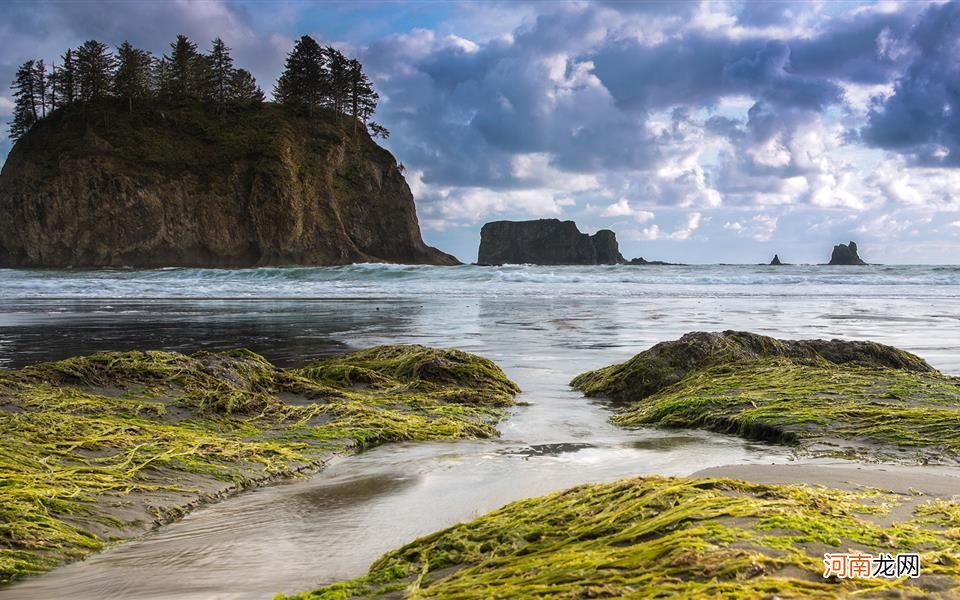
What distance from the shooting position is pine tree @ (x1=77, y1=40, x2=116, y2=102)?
5800cm

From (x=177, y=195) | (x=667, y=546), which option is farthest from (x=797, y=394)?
(x=177, y=195)

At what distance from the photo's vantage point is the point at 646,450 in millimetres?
4848

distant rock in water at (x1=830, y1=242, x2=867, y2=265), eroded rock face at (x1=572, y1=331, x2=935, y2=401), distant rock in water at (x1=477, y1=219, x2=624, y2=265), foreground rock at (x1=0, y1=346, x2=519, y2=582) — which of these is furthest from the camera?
distant rock in water at (x1=477, y1=219, x2=624, y2=265)

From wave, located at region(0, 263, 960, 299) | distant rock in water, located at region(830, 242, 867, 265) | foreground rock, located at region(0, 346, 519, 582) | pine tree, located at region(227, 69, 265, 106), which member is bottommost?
foreground rock, located at region(0, 346, 519, 582)

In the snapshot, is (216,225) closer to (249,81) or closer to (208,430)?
(249,81)

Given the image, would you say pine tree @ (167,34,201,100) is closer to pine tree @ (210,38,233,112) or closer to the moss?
pine tree @ (210,38,233,112)

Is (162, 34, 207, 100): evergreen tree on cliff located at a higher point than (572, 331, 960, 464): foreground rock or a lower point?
higher

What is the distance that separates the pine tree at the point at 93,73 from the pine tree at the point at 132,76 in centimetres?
87

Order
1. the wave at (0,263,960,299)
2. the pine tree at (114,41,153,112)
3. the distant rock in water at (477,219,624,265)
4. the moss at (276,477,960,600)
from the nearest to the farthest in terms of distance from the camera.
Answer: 1. the moss at (276,477,960,600)
2. the wave at (0,263,960,299)
3. the pine tree at (114,41,153,112)
4. the distant rock in water at (477,219,624,265)

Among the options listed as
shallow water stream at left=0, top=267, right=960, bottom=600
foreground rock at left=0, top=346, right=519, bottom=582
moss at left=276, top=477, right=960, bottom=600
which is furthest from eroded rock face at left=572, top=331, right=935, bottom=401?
moss at left=276, top=477, right=960, bottom=600

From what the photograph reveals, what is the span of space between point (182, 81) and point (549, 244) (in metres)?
59.8

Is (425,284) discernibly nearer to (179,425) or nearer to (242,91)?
(179,425)

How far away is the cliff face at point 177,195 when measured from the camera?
50.4 m

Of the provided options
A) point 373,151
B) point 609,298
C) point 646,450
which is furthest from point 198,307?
point 373,151
